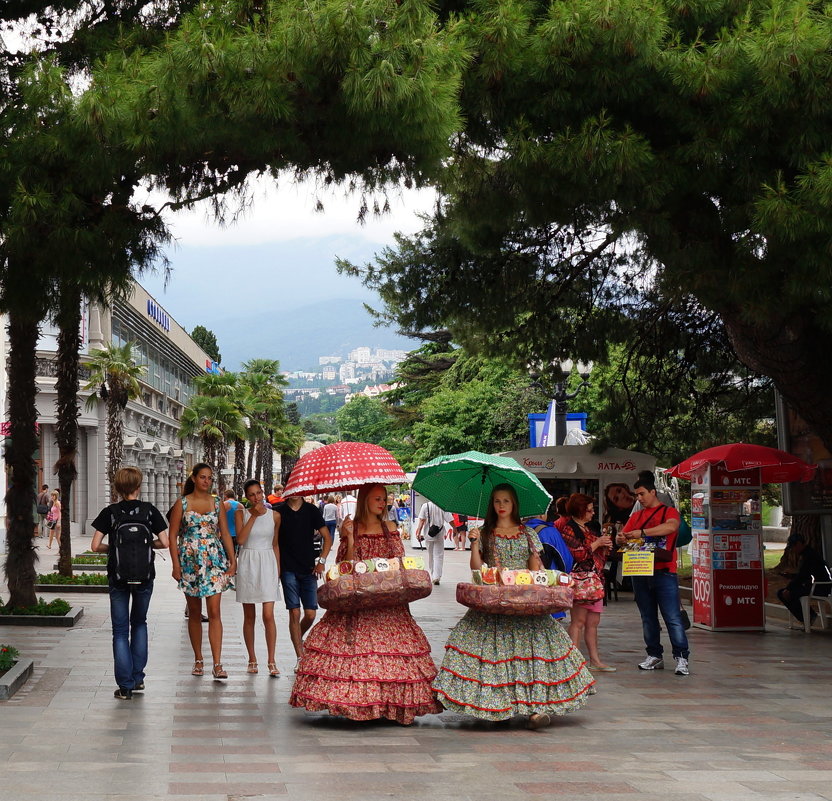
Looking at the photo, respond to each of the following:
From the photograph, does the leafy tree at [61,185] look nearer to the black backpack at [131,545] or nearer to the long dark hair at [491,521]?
the black backpack at [131,545]

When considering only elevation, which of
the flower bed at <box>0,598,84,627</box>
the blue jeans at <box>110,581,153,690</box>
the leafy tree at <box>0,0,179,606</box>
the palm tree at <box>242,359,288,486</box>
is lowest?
the flower bed at <box>0,598,84,627</box>

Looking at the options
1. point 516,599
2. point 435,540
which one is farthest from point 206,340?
point 516,599

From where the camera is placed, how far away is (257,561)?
10.6 m

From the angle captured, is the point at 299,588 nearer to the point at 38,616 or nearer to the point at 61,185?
Answer: the point at 61,185

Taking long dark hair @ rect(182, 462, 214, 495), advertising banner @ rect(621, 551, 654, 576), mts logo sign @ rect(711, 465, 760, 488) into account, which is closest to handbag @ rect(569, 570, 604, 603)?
advertising banner @ rect(621, 551, 654, 576)

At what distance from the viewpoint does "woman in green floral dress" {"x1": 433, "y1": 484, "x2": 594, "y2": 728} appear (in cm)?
808

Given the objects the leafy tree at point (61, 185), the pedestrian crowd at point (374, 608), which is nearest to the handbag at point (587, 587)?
the pedestrian crowd at point (374, 608)

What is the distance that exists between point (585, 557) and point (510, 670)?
3.17 m

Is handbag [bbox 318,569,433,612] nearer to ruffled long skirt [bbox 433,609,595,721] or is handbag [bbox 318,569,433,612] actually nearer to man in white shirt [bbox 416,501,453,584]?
ruffled long skirt [bbox 433,609,595,721]

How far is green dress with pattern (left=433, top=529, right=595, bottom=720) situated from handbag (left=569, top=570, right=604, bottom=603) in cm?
231

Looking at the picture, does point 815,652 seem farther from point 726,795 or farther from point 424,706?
point 726,795

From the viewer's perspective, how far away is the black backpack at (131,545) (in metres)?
Answer: 9.01

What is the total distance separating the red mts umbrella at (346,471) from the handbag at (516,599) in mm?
954

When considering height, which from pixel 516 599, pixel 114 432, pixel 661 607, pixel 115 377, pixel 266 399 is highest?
pixel 266 399
